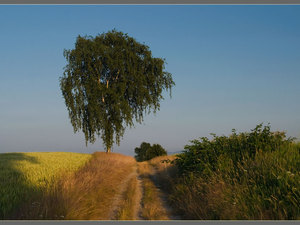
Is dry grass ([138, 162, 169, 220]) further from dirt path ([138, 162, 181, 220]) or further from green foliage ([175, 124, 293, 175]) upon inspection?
green foliage ([175, 124, 293, 175])

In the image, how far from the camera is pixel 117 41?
26406mm

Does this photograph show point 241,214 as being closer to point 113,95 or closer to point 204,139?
point 204,139

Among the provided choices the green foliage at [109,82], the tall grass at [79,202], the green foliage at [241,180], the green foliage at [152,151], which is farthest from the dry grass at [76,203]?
the green foliage at [152,151]

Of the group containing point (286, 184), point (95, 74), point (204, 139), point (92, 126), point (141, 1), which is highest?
point (95, 74)

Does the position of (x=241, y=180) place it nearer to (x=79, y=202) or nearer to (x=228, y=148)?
(x=228, y=148)

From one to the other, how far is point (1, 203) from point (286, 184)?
7347 millimetres

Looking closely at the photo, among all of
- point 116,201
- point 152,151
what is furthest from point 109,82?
point 116,201

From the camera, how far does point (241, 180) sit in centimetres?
776

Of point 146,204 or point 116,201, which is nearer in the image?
point 146,204

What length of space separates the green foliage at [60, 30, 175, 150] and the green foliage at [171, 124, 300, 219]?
48.6 ft

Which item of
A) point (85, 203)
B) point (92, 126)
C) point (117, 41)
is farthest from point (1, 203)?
point (117, 41)

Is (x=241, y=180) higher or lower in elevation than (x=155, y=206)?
higher

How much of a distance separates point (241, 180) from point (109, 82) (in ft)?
67.9

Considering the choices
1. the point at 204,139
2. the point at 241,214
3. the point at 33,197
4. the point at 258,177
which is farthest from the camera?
the point at 204,139
